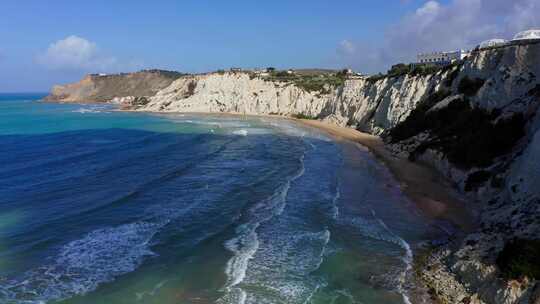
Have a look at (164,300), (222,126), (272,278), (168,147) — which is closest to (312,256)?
(272,278)

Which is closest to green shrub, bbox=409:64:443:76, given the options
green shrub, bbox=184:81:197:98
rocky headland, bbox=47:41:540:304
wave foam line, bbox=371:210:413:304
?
rocky headland, bbox=47:41:540:304

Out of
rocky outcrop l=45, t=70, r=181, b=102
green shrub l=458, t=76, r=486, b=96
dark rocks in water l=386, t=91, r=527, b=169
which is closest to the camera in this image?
dark rocks in water l=386, t=91, r=527, b=169

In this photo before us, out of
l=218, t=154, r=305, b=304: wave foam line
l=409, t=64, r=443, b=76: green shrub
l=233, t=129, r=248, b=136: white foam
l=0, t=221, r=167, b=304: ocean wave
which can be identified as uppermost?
l=409, t=64, r=443, b=76: green shrub

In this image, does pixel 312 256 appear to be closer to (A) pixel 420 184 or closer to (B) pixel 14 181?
(A) pixel 420 184

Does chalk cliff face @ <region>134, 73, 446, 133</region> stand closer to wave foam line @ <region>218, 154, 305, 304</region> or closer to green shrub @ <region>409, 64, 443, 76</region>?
green shrub @ <region>409, 64, 443, 76</region>

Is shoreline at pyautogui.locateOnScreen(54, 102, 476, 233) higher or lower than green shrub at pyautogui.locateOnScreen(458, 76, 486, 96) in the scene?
lower

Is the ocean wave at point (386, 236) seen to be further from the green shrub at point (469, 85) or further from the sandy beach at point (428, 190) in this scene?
the green shrub at point (469, 85)
